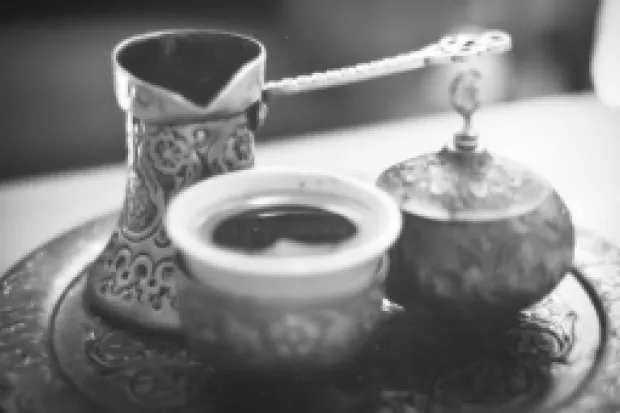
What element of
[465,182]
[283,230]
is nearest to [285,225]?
[283,230]

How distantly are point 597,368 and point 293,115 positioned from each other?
53 centimetres

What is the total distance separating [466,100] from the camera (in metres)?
0.56

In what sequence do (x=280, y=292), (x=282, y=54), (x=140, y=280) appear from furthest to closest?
1. (x=282, y=54)
2. (x=140, y=280)
3. (x=280, y=292)

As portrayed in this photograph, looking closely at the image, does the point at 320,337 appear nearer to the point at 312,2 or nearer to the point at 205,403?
the point at 205,403

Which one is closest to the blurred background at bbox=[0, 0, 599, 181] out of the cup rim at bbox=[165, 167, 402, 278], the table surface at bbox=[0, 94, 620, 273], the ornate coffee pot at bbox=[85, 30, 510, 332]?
the table surface at bbox=[0, 94, 620, 273]

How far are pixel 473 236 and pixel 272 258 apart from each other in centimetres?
12

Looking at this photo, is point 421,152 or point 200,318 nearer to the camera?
point 200,318

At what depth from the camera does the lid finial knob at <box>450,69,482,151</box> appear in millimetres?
559

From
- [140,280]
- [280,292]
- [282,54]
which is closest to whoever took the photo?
[280,292]

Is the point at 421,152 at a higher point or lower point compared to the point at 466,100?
lower

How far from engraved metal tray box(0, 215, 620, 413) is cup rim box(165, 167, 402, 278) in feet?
0.27

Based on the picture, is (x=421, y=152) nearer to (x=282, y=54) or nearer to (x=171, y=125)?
(x=282, y=54)

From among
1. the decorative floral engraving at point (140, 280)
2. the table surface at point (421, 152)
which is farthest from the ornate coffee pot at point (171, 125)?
the table surface at point (421, 152)

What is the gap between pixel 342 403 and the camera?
1.69 feet
